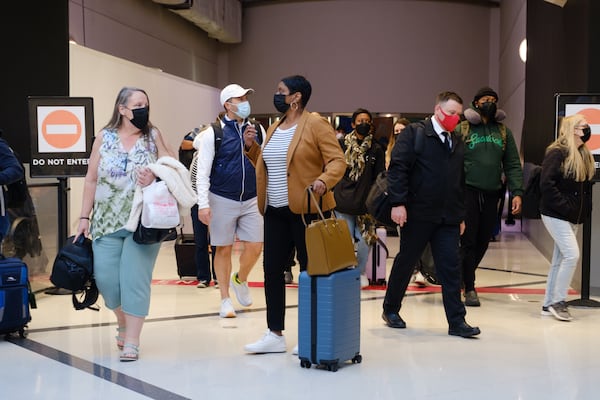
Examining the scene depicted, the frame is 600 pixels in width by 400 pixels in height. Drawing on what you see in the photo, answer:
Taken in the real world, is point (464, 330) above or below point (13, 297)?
below

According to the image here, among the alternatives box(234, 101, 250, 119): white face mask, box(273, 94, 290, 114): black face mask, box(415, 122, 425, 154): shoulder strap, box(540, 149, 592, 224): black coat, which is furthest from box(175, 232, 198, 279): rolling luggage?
box(273, 94, 290, 114): black face mask

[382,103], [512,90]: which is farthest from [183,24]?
[512,90]

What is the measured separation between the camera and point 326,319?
4.28 meters

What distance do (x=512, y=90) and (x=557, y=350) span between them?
9.77 metres

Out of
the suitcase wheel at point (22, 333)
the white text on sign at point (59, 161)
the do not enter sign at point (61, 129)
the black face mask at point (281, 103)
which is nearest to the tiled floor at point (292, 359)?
the suitcase wheel at point (22, 333)

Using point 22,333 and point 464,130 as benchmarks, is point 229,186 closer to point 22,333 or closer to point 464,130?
point 22,333

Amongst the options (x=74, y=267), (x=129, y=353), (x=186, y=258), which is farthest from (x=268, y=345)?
(x=186, y=258)

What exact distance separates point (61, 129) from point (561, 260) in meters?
4.04

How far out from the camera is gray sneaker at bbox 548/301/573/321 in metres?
5.88

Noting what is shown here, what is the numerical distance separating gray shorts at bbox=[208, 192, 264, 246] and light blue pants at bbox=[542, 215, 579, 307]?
208 centimetres

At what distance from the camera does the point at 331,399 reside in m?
3.81

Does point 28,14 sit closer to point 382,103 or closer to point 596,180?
point 596,180

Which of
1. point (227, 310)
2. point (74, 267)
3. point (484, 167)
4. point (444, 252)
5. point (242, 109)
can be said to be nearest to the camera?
point (74, 267)

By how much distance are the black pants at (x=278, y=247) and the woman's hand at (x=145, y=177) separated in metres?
0.66
